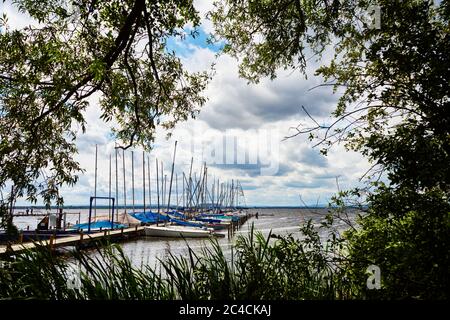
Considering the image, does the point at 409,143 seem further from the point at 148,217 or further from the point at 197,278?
the point at 148,217

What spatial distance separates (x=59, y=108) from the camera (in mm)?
6133

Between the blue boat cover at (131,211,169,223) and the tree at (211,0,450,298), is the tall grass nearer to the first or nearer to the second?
the tree at (211,0,450,298)

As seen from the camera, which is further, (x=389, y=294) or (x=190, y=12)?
(x=190, y=12)

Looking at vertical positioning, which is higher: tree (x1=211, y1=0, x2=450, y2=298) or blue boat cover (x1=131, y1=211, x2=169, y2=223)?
tree (x1=211, y1=0, x2=450, y2=298)

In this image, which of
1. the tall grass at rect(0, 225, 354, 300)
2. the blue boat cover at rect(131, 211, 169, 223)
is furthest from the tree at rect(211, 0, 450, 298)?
the blue boat cover at rect(131, 211, 169, 223)

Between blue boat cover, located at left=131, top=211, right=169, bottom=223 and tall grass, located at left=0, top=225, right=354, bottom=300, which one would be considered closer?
tall grass, located at left=0, top=225, right=354, bottom=300

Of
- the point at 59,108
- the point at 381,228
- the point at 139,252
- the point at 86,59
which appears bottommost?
the point at 139,252

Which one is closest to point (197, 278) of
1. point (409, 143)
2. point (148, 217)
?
point (409, 143)

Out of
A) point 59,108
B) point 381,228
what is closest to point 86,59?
point 59,108

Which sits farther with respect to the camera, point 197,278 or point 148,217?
point 148,217

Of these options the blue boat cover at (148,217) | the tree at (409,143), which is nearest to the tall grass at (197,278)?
the tree at (409,143)

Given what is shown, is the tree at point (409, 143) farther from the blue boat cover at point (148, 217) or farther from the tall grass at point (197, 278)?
the blue boat cover at point (148, 217)
